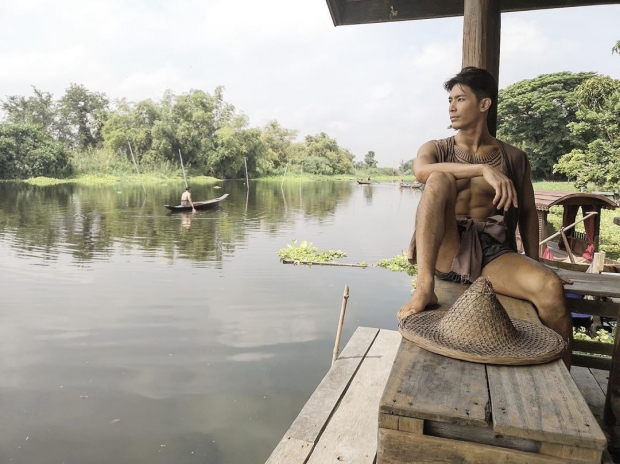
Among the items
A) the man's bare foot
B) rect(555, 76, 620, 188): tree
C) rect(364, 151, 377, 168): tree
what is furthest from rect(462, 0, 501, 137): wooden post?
rect(364, 151, 377, 168): tree

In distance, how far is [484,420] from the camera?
35.8 inches

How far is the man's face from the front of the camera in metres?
1.98

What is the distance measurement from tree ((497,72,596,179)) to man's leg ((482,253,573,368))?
2463 cm

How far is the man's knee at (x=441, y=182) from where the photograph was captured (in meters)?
1.68

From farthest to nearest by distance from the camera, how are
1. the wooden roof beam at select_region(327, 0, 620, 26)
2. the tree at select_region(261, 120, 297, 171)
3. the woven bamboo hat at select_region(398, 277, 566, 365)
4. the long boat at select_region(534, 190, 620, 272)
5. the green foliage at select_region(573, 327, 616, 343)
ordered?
the tree at select_region(261, 120, 297, 171)
the long boat at select_region(534, 190, 620, 272)
the green foliage at select_region(573, 327, 616, 343)
the wooden roof beam at select_region(327, 0, 620, 26)
the woven bamboo hat at select_region(398, 277, 566, 365)

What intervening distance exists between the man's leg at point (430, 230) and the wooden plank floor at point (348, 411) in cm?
65

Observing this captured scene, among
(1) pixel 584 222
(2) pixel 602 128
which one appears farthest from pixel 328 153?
(1) pixel 584 222

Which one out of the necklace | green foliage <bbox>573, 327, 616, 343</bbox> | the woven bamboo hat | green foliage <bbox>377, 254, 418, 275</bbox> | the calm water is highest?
the necklace

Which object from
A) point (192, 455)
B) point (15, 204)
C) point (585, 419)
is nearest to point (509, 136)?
point (15, 204)

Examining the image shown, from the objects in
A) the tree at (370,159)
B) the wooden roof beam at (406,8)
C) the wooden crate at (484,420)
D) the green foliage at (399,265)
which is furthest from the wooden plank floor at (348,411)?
the tree at (370,159)

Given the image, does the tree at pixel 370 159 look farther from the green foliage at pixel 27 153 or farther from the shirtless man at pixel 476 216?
the shirtless man at pixel 476 216

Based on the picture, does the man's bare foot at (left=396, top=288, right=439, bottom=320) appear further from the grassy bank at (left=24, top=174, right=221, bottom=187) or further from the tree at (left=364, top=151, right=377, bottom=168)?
the tree at (left=364, top=151, right=377, bottom=168)

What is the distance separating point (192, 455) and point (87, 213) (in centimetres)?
1555

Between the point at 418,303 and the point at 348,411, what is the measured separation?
2.96ft
